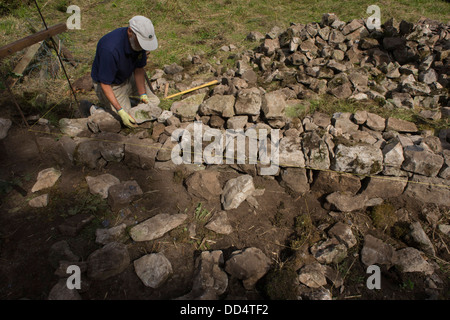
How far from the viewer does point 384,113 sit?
13.0 feet

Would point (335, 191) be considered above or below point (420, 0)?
below

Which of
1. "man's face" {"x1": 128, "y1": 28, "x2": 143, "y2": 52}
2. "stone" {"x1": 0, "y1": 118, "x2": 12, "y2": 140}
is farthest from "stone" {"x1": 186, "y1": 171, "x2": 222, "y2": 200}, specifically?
"stone" {"x1": 0, "y1": 118, "x2": 12, "y2": 140}

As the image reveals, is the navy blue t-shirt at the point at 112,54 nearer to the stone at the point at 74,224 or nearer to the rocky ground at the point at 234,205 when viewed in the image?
the rocky ground at the point at 234,205

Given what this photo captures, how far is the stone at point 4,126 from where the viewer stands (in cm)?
399

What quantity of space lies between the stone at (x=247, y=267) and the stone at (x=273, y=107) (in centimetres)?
184

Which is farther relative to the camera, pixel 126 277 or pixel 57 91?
pixel 57 91

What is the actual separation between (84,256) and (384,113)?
439cm

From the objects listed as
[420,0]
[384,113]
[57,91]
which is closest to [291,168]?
[384,113]

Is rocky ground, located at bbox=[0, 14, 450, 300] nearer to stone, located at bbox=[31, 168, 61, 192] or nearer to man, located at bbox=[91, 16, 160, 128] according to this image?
stone, located at bbox=[31, 168, 61, 192]

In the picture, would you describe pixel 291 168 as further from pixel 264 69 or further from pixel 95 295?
pixel 264 69

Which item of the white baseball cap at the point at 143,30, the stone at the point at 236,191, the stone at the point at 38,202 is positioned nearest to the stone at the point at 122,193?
the stone at the point at 38,202

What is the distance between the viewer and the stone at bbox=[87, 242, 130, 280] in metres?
2.33

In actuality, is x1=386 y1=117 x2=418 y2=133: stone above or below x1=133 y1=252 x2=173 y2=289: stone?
above

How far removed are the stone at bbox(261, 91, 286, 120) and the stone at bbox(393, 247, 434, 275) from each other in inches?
80.7
